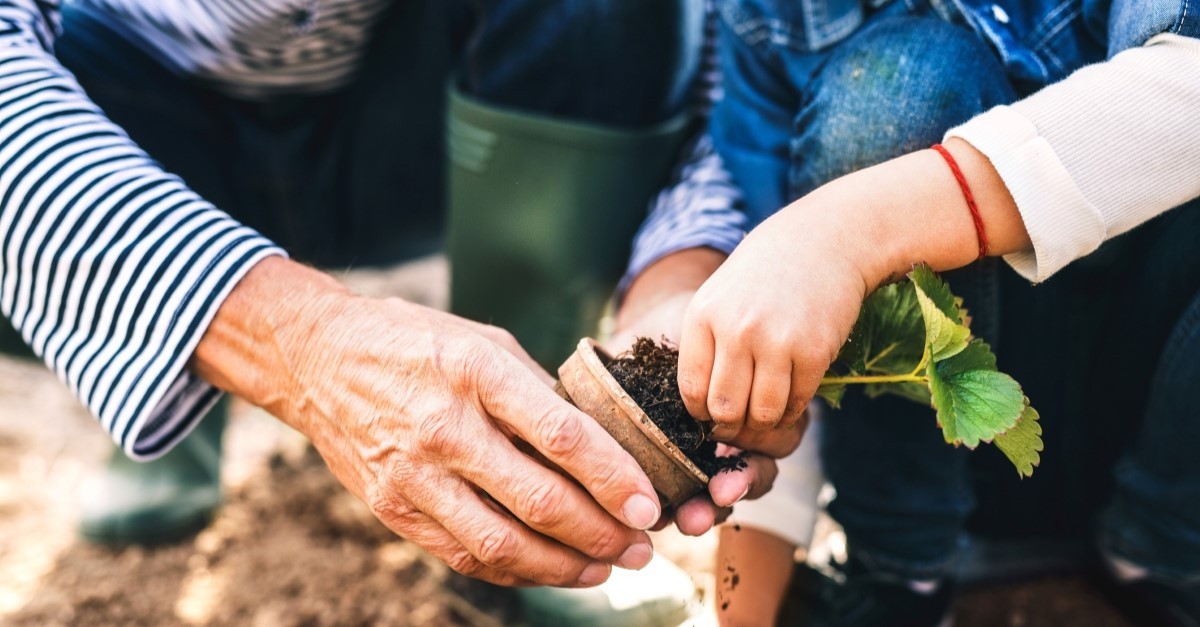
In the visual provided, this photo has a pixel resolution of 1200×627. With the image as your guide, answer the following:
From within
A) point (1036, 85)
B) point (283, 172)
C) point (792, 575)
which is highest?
point (1036, 85)

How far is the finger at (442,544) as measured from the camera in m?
1.00

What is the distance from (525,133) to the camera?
1.55 m

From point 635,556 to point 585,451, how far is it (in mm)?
168

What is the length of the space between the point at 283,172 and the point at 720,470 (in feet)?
3.43

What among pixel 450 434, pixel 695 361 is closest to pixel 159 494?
pixel 450 434

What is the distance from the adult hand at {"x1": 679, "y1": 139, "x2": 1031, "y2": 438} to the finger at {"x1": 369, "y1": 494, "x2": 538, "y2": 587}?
11.7 inches

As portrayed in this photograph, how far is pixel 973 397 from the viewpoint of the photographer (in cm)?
90

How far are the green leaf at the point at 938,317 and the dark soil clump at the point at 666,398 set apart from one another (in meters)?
0.25

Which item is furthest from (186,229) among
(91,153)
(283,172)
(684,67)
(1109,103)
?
(1109,103)

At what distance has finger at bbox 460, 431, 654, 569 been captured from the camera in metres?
0.94

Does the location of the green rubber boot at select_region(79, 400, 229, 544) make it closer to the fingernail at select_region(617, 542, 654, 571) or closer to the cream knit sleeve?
the fingernail at select_region(617, 542, 654, 571)

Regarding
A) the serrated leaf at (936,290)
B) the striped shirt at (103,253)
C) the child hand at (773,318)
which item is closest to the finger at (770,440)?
the child hand at (773,318)

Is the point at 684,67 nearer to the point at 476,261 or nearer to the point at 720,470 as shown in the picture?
the point at 476,261

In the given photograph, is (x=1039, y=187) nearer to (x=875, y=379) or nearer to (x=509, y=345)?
(x=875, y=379)
